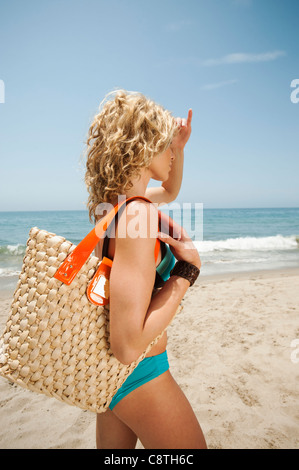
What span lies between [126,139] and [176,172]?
2.00 ft

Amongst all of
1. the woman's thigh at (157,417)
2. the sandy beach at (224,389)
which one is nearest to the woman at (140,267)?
the woman's thigh at (157,417)

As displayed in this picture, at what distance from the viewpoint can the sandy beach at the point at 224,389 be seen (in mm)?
2686

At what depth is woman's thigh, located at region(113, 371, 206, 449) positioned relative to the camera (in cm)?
122

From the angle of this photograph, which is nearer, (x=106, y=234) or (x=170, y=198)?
(x=106, y=234)

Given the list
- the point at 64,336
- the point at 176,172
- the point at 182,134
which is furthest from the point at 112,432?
the point at 182,134

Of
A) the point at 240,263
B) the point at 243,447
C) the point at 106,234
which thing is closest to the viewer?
the point at 106,234

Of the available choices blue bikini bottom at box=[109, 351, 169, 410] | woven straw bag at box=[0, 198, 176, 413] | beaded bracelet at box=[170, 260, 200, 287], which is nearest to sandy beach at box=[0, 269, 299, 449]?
blue bikini bottom at box=[109, 351, 169, 410]

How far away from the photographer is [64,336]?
1041 mm

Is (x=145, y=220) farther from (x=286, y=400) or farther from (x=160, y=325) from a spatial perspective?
(x=286, y=400)

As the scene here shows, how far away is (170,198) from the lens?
Result: 189cm

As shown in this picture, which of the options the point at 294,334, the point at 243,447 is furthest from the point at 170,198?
the point at 294,334

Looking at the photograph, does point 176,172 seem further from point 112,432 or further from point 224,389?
A: point 224,389

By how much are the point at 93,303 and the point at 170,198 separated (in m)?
1.01

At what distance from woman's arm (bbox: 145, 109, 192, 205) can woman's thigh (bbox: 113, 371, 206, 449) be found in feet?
3.47
